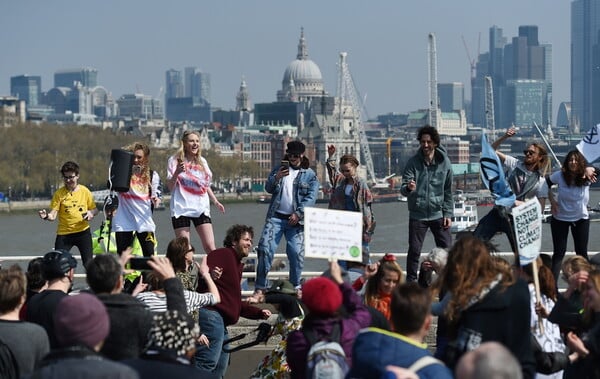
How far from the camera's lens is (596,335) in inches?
211

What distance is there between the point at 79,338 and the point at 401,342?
1.04m

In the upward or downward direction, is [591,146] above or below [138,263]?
above

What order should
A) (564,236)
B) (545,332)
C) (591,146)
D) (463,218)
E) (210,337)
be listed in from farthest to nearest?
(463,218) < (591,146) < (564,236) < (210,337) < (545,332)

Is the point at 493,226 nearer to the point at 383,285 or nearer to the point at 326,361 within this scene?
the point at 383,285

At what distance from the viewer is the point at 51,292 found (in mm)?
5910

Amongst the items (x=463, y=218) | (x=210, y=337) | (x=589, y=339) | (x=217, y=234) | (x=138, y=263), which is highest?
(x=138, y=263)

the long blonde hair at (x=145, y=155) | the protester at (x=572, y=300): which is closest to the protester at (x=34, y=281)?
the protester at (x=572, y=300)

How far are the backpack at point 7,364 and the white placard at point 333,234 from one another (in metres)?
1.27

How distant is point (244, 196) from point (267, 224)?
104 metres

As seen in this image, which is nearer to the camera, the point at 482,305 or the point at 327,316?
the point at 482,305

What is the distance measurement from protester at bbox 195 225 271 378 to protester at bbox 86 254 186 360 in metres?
1.81

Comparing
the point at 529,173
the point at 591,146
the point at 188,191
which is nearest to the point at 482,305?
the point at 529,173

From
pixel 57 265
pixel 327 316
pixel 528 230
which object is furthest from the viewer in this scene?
pixel 528 230

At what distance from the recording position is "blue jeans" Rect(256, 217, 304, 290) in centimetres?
905
